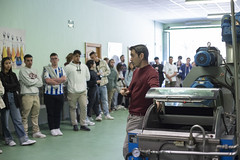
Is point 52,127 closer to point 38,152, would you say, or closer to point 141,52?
point 38,152

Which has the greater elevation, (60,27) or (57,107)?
(60,27)

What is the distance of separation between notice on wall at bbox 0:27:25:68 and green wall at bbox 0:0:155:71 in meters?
0.13

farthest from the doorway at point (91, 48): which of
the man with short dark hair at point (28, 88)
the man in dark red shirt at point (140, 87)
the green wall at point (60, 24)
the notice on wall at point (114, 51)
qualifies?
the man in dark red shirt at point (140, 87)

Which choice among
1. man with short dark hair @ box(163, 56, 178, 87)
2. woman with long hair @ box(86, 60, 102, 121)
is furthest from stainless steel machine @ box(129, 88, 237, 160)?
man with short dark hair @ box(163, 56, 178, 87)

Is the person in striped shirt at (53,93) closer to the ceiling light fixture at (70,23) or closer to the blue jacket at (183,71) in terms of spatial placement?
the ceiling light fixture at (70,23)

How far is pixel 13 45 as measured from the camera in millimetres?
7719

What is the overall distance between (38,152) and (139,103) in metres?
2.55

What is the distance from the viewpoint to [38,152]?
5.59m

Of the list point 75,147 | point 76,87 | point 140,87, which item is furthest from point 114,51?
point 140,87

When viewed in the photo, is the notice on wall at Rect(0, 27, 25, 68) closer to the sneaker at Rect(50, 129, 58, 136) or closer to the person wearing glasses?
the person wearing glasses

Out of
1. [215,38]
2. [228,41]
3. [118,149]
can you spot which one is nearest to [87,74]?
[118,149]

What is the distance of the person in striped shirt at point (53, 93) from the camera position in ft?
22.5

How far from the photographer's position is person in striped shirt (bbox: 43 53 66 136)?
6.87 meters

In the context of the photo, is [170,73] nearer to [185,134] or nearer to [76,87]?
[76,87]
